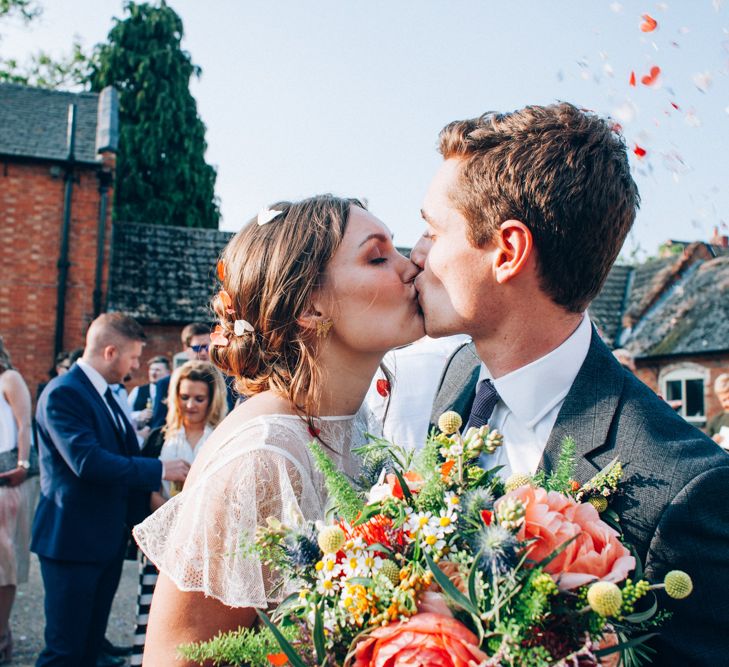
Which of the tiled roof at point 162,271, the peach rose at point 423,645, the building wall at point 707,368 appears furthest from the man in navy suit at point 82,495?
the building wall at point 707,368

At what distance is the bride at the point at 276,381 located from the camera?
7.04 ft

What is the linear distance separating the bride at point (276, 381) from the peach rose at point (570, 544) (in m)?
0.85

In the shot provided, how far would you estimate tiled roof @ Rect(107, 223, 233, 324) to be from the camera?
17.7 metres

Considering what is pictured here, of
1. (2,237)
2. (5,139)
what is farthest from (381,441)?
(5,139)

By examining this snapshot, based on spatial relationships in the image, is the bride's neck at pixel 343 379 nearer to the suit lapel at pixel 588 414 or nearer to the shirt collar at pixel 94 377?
the suit lapel at pixel 588 414

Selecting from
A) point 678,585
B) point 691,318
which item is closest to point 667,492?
point 678,585

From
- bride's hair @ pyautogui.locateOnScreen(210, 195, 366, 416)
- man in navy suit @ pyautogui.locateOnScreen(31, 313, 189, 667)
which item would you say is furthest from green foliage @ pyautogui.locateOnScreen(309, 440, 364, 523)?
man in navy suit @ pyautogui.locateOnScreen(31, 313, 189, 667)

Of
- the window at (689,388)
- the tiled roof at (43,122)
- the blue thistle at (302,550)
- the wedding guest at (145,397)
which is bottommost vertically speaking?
the window at (689,388)

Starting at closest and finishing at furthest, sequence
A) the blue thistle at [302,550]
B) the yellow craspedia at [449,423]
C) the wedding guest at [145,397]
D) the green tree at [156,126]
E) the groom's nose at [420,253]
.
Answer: the blue thistle at [302,550] < the yellow craspedia at [449,423] < the groom's nose at [420,253] < the wedding guest at [145,397] < the green tree at [156,126]

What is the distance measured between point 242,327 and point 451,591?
1.56 meters

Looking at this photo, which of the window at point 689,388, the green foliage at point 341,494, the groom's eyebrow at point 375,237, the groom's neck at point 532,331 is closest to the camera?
the green foliage at point 341,494

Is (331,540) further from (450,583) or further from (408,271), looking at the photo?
(408,271)

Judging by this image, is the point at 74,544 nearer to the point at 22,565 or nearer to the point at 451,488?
the point at 22,565

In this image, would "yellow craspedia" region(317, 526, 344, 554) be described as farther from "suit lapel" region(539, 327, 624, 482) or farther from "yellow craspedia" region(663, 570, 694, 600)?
"suit lapel" region(539, 327, 624, 482)
